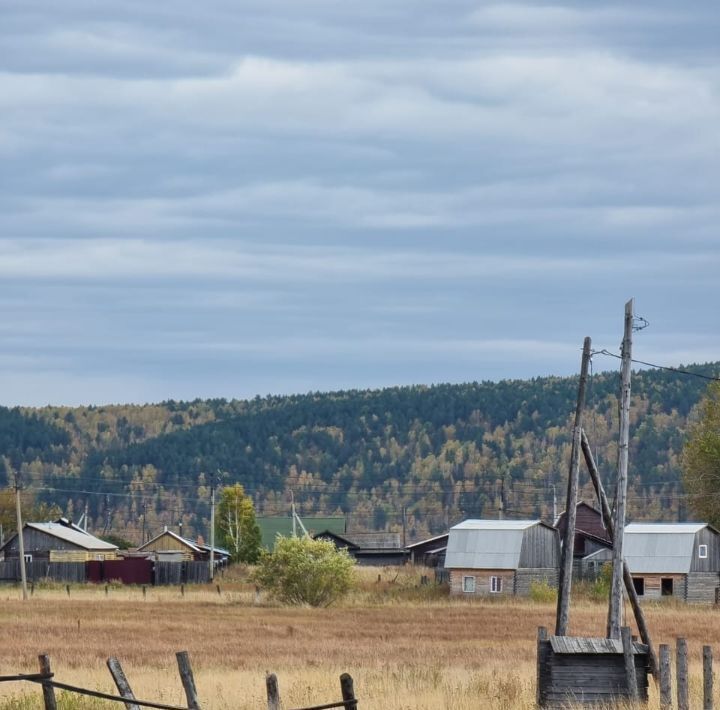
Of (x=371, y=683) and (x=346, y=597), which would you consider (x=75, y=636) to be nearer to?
(x=371, y=683)

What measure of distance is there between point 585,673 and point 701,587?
5917 centimetres

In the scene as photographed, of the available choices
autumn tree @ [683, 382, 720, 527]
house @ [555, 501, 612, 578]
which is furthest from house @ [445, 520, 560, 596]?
autumn tree @ [683, 382, 720, 527]

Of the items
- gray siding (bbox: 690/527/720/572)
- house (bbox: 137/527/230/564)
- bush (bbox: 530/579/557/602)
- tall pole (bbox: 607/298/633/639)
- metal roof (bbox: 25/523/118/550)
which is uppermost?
tall pole (bbox: 607/298/633/639)

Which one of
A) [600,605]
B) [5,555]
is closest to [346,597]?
[600,605]

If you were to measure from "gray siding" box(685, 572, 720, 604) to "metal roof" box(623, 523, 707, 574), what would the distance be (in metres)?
0.87

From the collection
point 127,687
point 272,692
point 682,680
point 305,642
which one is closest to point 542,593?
point 305,642

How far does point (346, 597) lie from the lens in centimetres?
7806

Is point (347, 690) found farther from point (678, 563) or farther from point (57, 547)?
point (57, 547)

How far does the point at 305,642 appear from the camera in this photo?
47.8m

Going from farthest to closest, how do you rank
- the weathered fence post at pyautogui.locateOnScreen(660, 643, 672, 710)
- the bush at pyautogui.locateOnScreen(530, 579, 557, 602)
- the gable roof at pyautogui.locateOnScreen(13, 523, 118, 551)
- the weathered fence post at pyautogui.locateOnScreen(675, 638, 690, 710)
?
the gable roof at pyautogui.locateOnScreen(13, 523, 118, 551) → the bush at pyautogui.locateOnScreen(530, 579, 557, 602) → the weathered fence post at pyautogui.locateOnScreen(660, 643, 672, 710) → the weathered fence post at pyautogui.locateOnScreen(675, 638, 690, 710)

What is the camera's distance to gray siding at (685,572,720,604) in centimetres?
8406

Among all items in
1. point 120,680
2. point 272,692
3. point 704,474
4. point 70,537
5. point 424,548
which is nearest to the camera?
point 272,692

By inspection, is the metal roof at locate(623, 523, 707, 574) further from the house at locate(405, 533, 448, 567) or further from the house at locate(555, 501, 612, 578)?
the house at locate(405, 533, 448, 567)

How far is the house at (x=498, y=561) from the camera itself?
8806 centimetres
